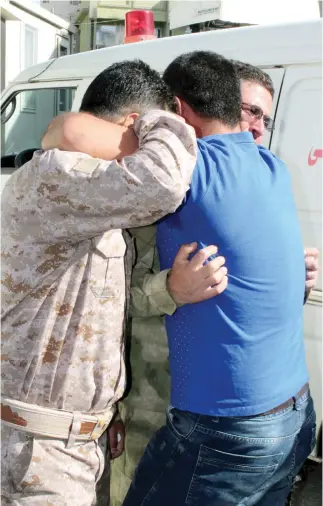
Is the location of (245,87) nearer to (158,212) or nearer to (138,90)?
(138,90)

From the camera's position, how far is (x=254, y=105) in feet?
7.79

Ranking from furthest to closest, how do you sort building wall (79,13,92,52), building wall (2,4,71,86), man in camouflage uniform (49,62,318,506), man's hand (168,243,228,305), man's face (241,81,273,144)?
building wall (79,13,92,52)
building wall (2,4,71,86)
man's face (241,81,273,144)
man in camouflage uniform (49,62,318,506)
man's hand (168,243,228,305)

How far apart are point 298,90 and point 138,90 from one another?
1.38m

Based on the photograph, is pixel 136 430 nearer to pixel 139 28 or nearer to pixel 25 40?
pixel 139 28

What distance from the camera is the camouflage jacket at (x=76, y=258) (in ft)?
3.84

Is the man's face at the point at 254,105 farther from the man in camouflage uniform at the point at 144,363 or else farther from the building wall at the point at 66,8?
→ the building wall at the point at 66,8

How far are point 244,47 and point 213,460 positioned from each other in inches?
86.7

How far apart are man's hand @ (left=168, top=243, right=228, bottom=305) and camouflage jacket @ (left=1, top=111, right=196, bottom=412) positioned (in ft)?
0.49

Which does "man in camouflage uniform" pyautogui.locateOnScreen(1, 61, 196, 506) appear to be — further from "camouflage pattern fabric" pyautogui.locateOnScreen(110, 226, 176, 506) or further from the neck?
"camouflage pattern fabric" pyautogui.locateOnScreen(110, 226, 176, 506)

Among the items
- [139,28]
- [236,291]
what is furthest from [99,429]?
[139,28]

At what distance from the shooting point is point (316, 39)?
2.54 m

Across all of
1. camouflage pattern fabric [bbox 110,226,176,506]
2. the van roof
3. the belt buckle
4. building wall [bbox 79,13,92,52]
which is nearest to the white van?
the van roof

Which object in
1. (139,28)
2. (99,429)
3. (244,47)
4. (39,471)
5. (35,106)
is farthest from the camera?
(35,106)

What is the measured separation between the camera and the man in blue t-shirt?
4.35 ft
